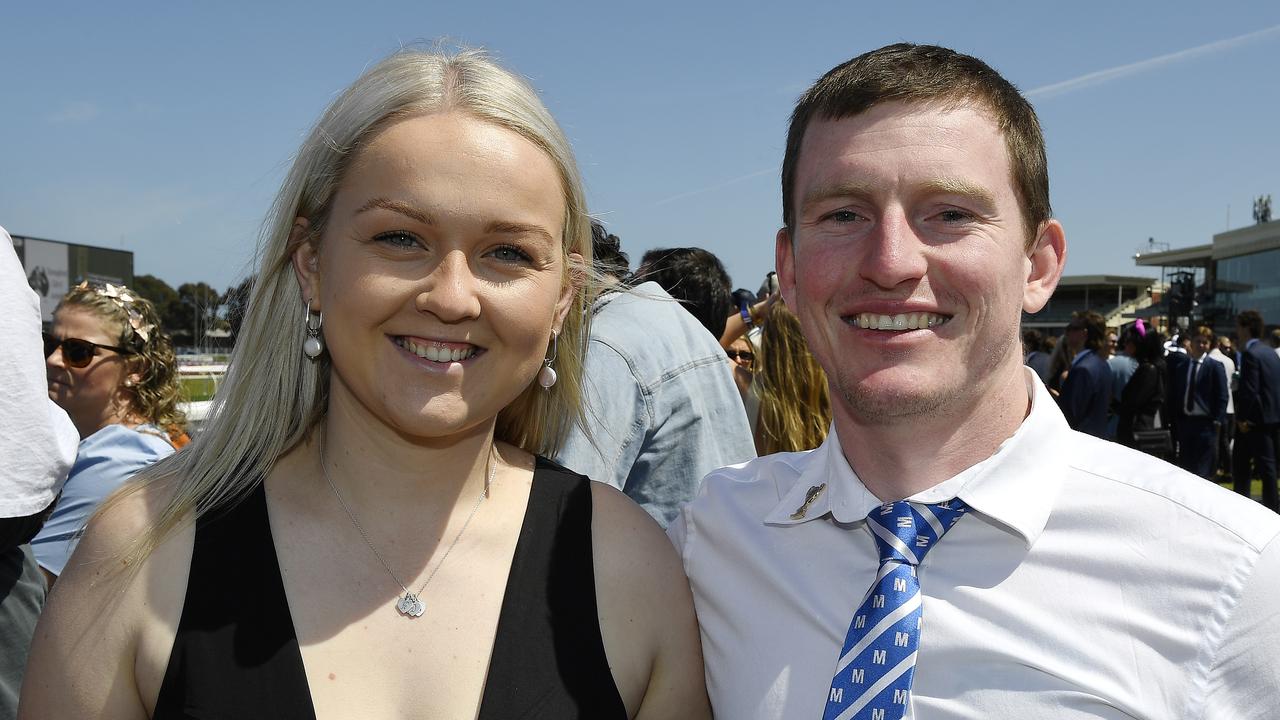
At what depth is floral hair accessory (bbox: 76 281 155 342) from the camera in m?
3.99

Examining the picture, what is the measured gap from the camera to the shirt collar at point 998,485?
1714 millimetres

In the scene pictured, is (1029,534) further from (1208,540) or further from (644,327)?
(644,327)

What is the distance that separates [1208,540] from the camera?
5.27ft

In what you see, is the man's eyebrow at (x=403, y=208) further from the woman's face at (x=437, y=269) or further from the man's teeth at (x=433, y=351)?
the man's teeth at (x=433, y=351)

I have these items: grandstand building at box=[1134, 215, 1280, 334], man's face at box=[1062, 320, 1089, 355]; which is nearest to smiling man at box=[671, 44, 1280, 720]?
man's face at box=[1062, 320, 1089, 355]

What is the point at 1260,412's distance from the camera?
986cm

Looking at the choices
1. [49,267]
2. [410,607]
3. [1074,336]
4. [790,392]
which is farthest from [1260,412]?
[49,267]

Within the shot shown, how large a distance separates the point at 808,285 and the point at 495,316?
681mm

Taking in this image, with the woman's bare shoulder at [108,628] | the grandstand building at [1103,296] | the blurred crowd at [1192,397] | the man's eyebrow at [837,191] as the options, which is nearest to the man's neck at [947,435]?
the man's eyebrow at [837,191]

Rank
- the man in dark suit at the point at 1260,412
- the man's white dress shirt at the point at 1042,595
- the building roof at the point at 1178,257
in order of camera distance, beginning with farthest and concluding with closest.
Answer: the building roof at the point at 1178,257 < the man in dark suit at the point at 1260,412 < the man's white dress shirt at the point at 1042,595

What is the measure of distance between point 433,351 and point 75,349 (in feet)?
9.36

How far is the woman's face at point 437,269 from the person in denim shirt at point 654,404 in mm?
805

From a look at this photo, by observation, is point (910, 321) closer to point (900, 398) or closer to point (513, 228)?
point (900, 398)

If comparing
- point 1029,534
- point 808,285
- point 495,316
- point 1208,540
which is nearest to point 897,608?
point 1029,534
